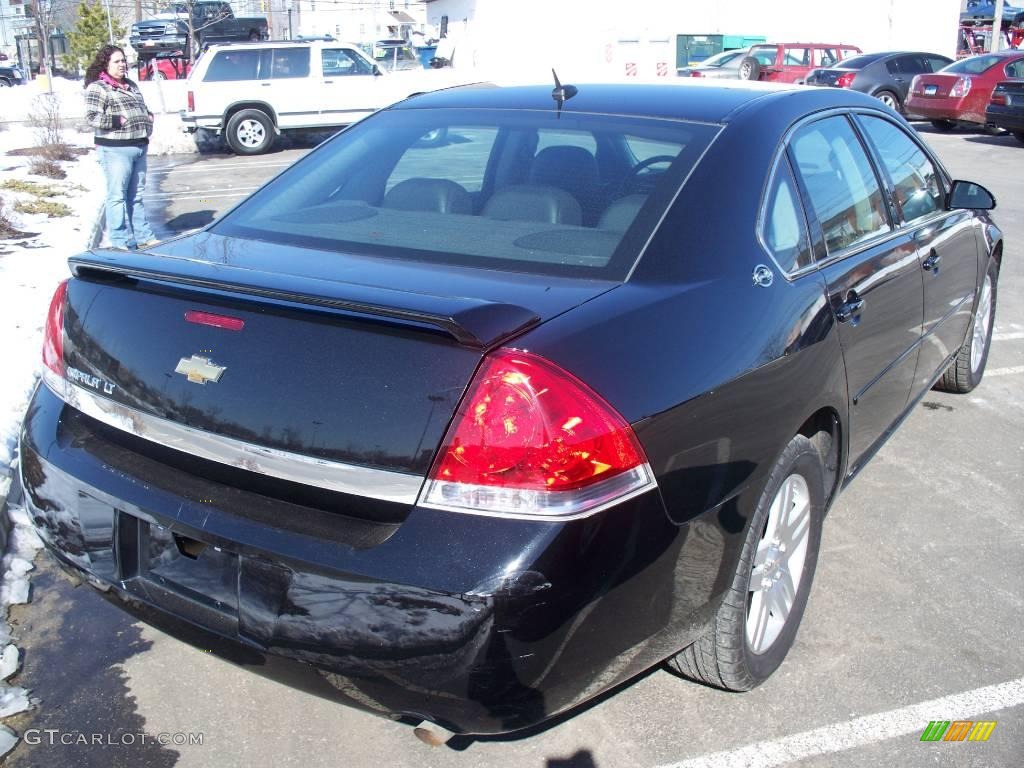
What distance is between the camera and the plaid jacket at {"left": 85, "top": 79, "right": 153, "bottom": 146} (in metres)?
8.43

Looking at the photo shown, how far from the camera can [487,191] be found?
3.15 m

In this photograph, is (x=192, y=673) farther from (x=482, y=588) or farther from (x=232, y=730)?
(x=482, y=588)

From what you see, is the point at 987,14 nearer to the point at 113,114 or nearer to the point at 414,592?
the point at 113,114

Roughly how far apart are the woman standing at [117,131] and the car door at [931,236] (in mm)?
6382

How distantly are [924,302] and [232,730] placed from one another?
9.66ft

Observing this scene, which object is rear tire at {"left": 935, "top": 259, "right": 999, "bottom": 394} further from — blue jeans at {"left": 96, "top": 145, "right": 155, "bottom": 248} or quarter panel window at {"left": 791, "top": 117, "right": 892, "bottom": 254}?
blue jeans at {"left": 96, "top": 145, "right": 155, "bottom": 248}

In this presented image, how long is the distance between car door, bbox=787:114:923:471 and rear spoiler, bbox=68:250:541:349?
4.45 feet

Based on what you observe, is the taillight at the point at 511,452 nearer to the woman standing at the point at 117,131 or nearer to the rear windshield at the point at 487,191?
the rear windshield at the point at 487,191

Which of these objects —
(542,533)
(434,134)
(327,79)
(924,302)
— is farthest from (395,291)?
(327,79)

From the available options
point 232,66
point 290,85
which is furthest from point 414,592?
point 232,66

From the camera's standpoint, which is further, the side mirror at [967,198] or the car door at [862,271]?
the side mirror at [967,198]

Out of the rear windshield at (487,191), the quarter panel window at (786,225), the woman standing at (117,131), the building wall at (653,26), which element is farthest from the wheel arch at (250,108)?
the building wall at (653,26)

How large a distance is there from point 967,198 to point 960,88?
1651 cm

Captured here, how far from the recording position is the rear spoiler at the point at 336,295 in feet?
6.86
